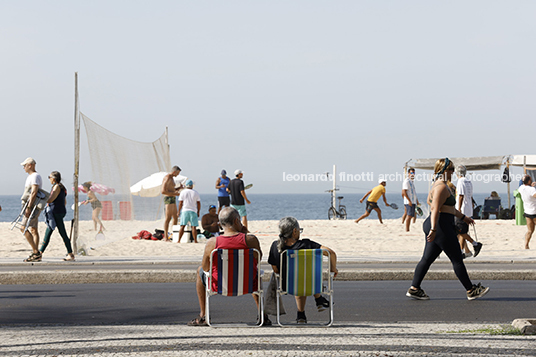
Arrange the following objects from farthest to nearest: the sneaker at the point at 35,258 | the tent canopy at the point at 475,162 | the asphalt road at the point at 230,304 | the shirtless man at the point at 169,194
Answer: the tent canopy at the point at 475,162
the shirtless man at the point at 169,194
the sneaker at the point at 35,258
the asphalt road at the point at 230,304

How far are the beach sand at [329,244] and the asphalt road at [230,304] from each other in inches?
137

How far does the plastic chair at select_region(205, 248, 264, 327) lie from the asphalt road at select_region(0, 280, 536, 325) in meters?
0.85

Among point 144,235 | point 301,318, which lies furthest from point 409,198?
point 301,318

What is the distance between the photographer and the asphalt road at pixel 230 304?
696cm

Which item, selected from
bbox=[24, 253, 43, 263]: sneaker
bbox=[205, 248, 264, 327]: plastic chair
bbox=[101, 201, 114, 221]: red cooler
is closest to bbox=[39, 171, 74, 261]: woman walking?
bbox=[24, 253, 43, 263]: sneaker

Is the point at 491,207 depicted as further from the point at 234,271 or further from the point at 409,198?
the point at 234,271

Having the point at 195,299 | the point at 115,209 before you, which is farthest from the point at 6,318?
the point at 115,209

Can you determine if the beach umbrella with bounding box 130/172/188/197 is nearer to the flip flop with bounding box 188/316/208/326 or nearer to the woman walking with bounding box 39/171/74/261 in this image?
the woman walking with bounding box 39/171/74/261

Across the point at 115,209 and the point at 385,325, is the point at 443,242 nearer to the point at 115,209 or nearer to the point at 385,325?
the point at 385,325

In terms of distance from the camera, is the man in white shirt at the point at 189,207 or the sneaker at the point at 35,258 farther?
the man in white shirt at the point at 189,207

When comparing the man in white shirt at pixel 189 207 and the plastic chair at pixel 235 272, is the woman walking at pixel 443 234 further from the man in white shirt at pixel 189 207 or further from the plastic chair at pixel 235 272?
the man in white shirt at pixel 189 207

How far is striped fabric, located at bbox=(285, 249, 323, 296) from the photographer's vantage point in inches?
240

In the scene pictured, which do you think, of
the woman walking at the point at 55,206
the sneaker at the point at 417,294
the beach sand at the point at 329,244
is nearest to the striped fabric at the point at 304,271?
the sneaker at the point at 417,294

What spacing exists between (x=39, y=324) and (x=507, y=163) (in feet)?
82.8
